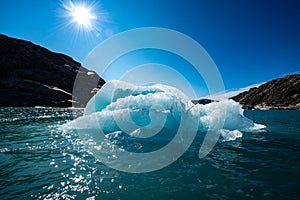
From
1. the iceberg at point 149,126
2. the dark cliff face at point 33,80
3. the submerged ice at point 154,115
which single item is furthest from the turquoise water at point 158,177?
the dark cliff face at point 33,80

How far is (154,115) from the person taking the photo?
50.9ft

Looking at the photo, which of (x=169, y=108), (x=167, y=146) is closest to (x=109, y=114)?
(x=169, y=108)

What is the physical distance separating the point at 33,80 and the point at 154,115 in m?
132

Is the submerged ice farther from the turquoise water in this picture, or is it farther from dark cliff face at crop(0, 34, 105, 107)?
dark cliff face at crop(0, 34, 105, 107)

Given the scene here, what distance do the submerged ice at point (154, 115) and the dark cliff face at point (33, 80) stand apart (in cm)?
9489

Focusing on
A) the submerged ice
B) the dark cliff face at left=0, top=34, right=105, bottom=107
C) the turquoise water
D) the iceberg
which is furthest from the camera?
the dark cliff face at left=0, top=34, right=105, bottom=107

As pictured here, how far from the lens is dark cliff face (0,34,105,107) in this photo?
100 metres

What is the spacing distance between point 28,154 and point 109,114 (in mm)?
7343

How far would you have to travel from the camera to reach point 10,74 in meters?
118

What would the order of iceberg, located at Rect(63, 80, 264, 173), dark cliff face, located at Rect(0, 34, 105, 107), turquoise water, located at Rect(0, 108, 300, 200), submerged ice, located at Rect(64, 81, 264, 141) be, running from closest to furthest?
turquoise water, located at Rect(0, 108, 300, 200), iceberg, located at Rect(63, 80, 264, 173), submerged ice, located at Rect(64, 81, 264, 141), dark cliff face, located at Rect(0, 34, 105, 107)

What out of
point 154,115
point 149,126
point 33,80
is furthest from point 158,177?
point 33,80

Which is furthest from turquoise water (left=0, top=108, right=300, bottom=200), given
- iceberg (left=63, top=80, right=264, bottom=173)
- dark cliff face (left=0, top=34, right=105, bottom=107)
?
dark cliff face (left=0, top=34, right=105, bottom=107)

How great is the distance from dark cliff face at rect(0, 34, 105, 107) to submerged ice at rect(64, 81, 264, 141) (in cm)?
9489

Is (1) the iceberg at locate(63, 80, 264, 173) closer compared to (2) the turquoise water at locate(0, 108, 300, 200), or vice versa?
(2) the turquoise water at locate(0, 108, 300, 200)
